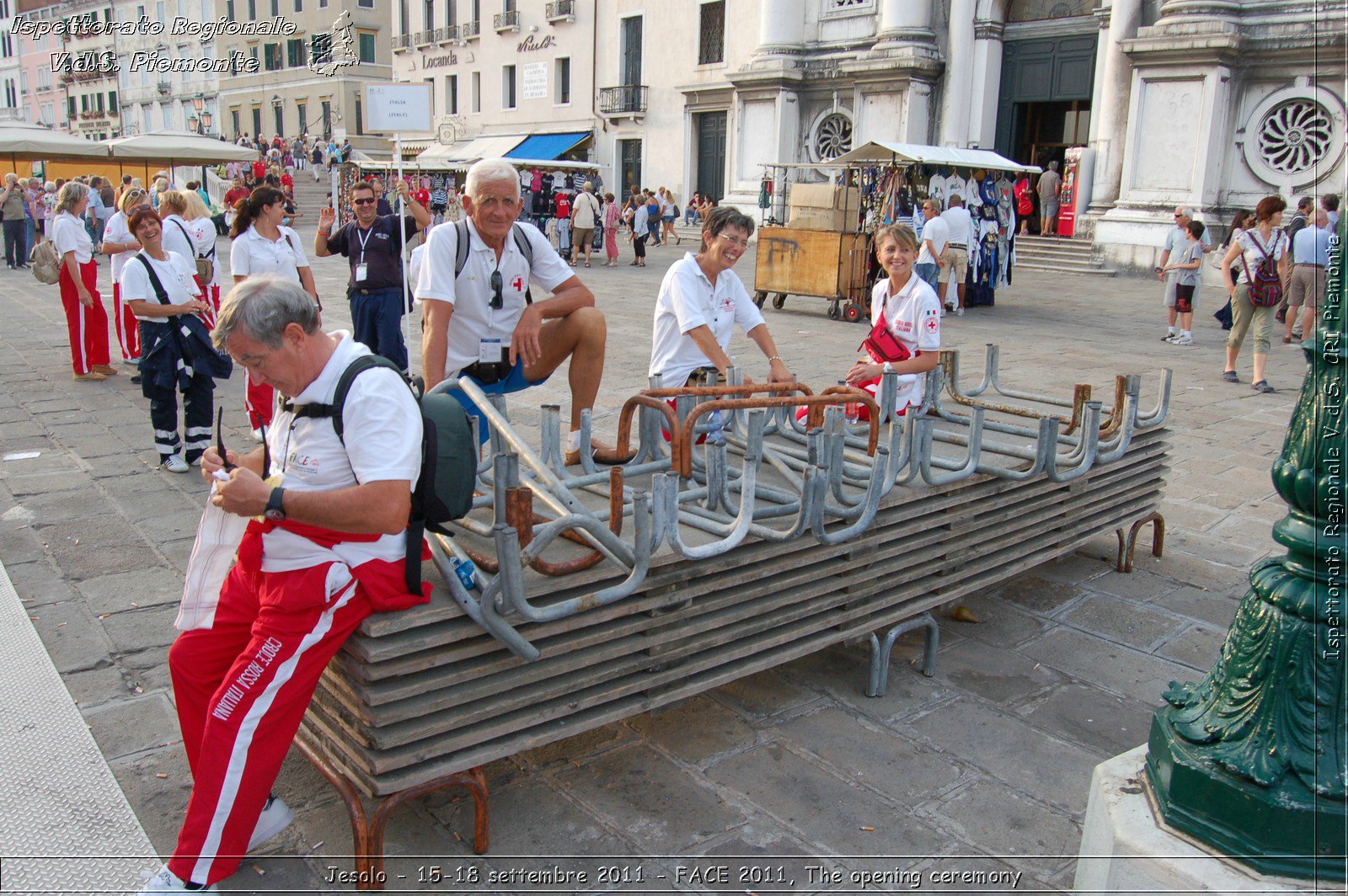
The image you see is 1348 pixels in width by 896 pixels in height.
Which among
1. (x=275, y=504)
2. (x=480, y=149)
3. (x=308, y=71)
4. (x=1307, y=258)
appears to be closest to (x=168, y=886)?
(x=275, y=504)

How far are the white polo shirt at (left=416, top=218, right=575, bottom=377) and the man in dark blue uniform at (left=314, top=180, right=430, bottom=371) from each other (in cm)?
294

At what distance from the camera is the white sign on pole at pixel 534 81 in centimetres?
3734

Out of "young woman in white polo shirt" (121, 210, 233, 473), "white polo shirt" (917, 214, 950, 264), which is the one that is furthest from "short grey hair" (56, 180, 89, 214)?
"white polo shirt" (917, 214, 950, 264)

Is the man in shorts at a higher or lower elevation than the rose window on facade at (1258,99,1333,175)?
lower

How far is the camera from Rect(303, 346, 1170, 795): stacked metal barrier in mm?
2500

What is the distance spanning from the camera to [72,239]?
8.53 meters

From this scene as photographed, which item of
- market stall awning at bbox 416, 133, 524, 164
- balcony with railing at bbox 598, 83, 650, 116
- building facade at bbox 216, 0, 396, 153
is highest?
building facade at bbox 216, 0, 396, 153

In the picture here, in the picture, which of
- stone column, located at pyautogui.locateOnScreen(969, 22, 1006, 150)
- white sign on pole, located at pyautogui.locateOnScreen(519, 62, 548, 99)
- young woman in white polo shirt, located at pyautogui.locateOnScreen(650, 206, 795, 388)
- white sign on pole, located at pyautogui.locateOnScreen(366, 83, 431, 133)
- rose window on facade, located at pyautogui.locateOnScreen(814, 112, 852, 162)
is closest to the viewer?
young woman in white polo shirt, located at pyautogui.locateOnScreen(650, 206, 795, 388)

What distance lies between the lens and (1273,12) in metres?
17.9

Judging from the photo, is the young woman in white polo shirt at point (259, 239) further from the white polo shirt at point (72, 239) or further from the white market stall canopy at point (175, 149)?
the white market stall canopy at point (175, 149)

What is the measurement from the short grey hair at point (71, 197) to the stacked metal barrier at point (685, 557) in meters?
7.12

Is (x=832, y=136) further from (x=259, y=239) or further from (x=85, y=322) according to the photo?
(x=259, y=239)

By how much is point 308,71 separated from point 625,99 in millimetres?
25350

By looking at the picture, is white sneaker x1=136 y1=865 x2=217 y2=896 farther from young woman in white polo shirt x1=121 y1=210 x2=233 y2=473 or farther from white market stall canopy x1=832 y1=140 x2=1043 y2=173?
white market stall canopy x1=832 y1=140 x2=1043 y2=173
